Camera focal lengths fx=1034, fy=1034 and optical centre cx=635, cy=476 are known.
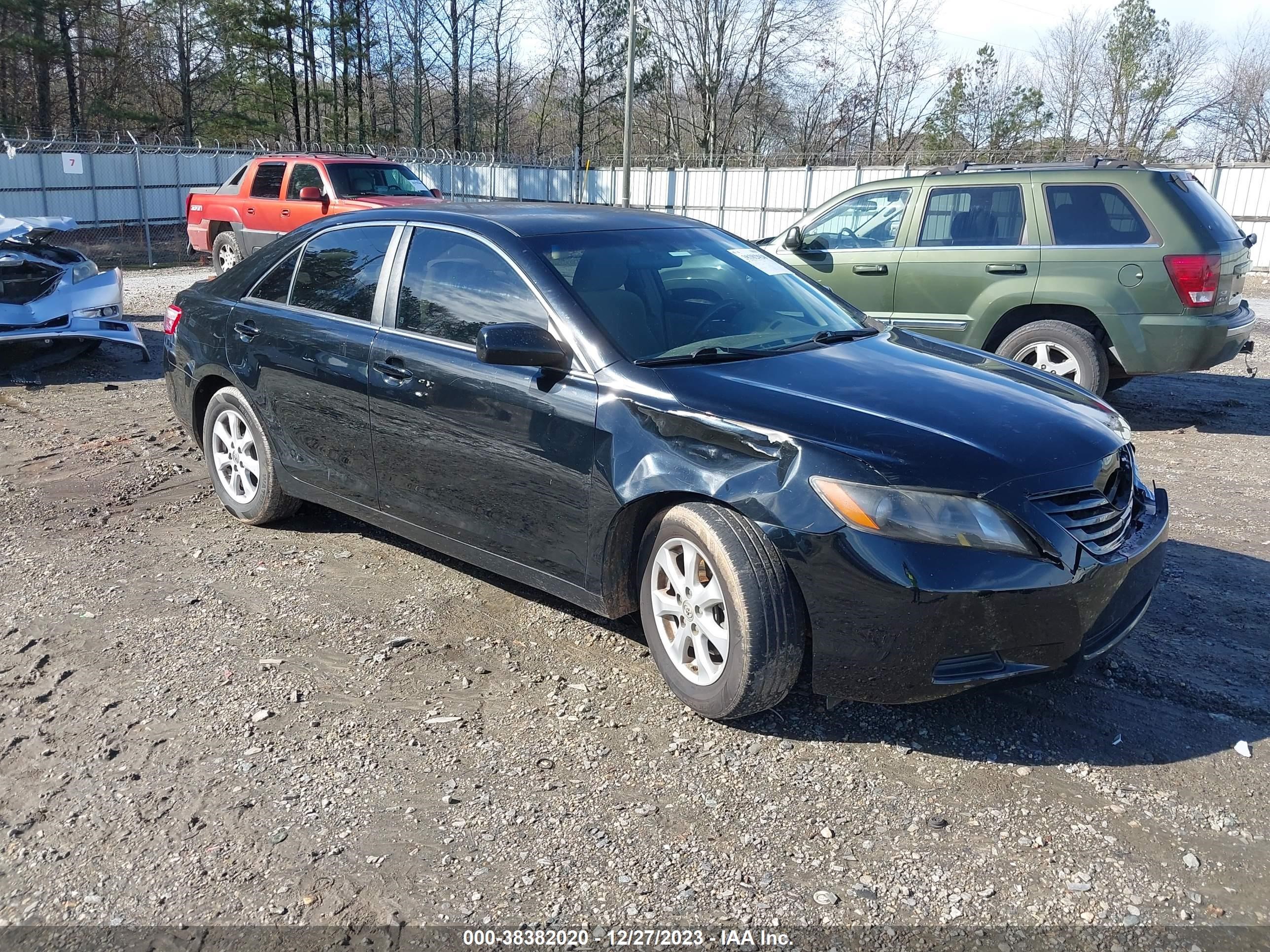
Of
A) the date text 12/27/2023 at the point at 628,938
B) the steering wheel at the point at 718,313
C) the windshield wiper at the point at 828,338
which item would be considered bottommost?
the date text 12/27/2023 at the point at 628,938

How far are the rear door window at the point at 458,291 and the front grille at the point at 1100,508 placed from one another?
6.26 feet

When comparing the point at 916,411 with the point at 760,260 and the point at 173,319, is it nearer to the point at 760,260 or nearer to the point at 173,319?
the point at 760,260

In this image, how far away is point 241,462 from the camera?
210 inches

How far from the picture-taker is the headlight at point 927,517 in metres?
3.05

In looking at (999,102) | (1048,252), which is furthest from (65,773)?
(999,102)

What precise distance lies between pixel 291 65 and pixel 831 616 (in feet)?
139

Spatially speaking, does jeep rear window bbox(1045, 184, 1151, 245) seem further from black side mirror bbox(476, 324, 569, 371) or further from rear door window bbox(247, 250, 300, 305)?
rear door window bbox(247, 250, 300, 305)

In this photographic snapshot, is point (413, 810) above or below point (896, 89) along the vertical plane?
below

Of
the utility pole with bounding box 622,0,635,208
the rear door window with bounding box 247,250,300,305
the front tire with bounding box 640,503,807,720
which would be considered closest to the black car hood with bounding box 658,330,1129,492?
the front tire with bounding box 640,503,807,720

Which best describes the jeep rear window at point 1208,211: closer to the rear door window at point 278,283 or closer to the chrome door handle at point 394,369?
the chrome door handle at point 394,369

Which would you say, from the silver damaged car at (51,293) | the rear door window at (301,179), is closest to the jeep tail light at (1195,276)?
the silver damaged car at (51,293)

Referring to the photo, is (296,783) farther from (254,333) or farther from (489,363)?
(254,333)

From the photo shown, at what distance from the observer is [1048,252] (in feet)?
25.2

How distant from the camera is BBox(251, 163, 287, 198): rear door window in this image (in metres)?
15.0
